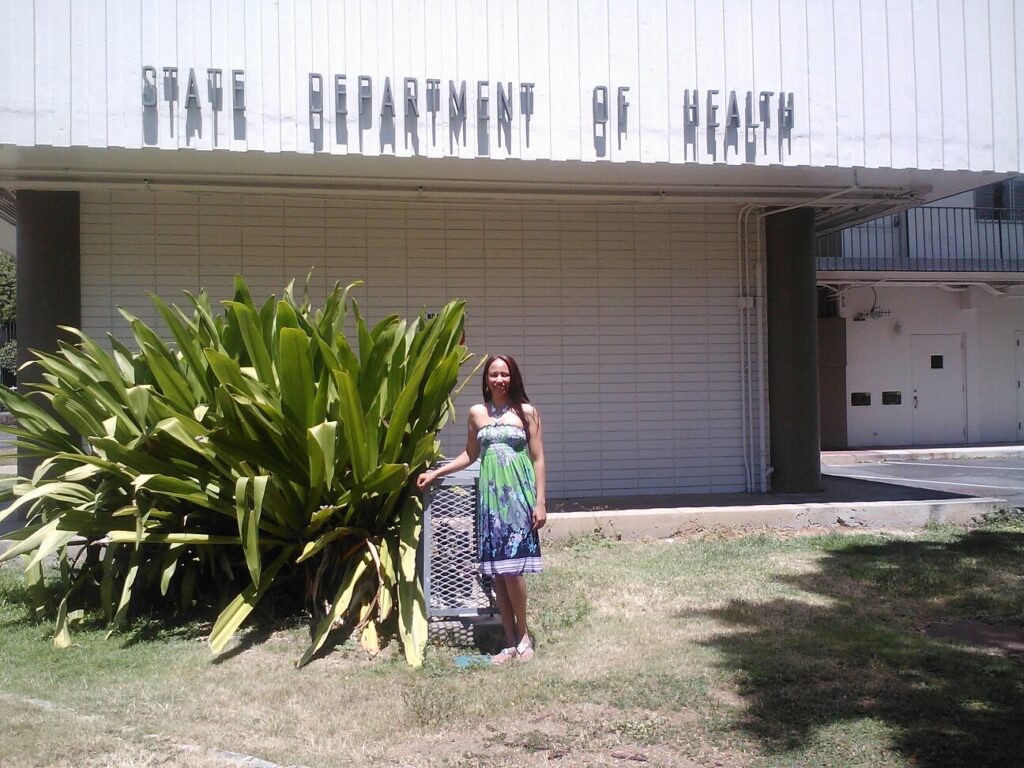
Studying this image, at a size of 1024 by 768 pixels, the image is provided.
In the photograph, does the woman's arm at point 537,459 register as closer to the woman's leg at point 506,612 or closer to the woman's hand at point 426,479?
the woman's leg at point 506,612

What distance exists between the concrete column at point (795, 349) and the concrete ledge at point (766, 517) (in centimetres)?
117

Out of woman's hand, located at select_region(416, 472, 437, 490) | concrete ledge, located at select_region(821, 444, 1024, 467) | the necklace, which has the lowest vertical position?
concrete ledge, located at select_region(821, 444, 1024, 467)

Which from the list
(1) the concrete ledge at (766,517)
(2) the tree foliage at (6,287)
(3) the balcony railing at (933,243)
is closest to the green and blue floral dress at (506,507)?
(1) the concrete ledge at (766,517)

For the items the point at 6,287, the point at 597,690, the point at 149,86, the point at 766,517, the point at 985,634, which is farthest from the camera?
the point at 6,287

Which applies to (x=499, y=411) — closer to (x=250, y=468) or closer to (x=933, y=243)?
(x=250, y=468)

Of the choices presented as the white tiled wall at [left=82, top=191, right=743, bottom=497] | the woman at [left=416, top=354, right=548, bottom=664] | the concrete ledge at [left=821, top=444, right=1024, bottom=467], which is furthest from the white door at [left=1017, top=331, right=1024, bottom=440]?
the woman at [left=416, top=354, right=548, bottom=664]

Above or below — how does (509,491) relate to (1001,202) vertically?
below

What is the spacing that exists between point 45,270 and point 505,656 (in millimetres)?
6874

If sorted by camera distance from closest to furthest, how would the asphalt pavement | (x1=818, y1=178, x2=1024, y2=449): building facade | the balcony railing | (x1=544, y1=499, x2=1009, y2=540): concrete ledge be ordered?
(x1=544, y1=499, x2=1009, y2=540): concrete ledge
the asphalt pavement
the balcony railing
(x1=818, y1=178, x2=1024, y2=449): building facade

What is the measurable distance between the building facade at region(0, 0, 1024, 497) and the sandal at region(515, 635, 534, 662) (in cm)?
470

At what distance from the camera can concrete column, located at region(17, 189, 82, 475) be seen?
995 cm

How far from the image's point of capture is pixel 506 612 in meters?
5.90

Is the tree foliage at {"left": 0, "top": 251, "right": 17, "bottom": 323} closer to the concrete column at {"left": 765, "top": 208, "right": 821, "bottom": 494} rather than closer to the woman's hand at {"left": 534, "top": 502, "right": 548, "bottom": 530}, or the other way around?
the concrete column at {"left": 765, "top": 208, "right": 821, "bottom": 494}

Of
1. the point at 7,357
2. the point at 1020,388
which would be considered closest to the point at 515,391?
the point at 1020,388
